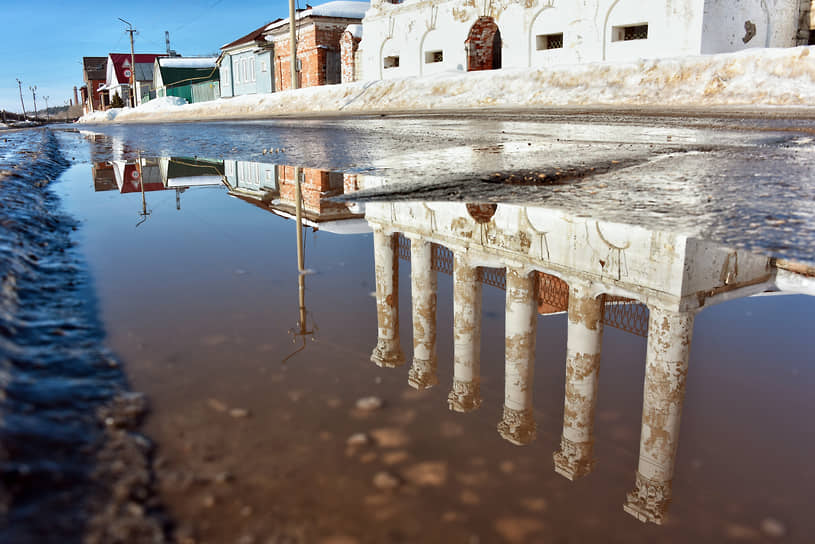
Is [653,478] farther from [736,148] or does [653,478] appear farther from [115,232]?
[736,148]

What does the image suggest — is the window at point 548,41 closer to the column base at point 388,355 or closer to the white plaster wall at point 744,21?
the white plaster wall at point 744,21

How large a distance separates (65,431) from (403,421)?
2.21 ft

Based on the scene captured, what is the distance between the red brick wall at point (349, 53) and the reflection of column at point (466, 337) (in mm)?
28141

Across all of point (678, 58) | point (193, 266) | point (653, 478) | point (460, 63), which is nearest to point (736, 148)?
point (193, 266)

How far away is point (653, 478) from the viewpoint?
1164 millimetres

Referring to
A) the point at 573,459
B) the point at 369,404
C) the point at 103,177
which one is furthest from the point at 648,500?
the point at 103,177

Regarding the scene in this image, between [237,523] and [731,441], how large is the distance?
109 centimetres

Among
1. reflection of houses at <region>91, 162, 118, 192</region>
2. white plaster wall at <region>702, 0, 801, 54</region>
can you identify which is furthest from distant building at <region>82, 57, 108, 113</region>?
reflection of houses at <region>91, 162, 118, 192</region>

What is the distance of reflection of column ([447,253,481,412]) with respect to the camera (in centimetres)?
151

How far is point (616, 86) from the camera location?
13453mm

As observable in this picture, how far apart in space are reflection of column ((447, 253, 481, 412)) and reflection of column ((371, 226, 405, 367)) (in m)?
0.18

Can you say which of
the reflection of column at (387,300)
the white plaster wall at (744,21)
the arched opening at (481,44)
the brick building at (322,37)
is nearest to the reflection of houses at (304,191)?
the reflection of column at (387,300)

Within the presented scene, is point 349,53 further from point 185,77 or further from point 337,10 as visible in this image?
point 185,77

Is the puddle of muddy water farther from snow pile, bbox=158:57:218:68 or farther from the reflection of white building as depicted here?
snow pile, bbox=158:57:218:68
